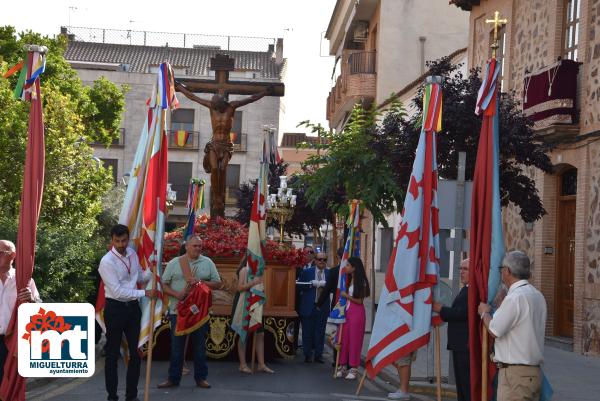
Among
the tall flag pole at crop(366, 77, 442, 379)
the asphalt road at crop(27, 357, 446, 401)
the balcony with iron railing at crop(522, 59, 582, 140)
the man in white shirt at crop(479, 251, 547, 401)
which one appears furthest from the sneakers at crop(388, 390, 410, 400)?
the balcony with iron railing at crop(522, 59, 582, 140)

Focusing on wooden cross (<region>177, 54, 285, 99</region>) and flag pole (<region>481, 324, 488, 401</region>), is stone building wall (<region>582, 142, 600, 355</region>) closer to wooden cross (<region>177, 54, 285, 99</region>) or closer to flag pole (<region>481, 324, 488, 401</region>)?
wooden cross (<region>177, 54, 285, 99</region>)

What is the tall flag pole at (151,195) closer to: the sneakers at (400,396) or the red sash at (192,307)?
the red sash at (192,307)

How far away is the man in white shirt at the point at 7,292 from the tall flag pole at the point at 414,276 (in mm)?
3994

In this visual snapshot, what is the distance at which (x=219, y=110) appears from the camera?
61.1ft

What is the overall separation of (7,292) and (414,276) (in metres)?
4.46

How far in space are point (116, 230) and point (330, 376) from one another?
17.4 feet

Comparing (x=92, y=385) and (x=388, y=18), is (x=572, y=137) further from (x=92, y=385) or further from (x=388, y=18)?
(x=388, y=18)

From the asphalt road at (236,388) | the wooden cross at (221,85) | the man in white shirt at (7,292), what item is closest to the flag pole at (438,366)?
the asphalt road at (236,388)

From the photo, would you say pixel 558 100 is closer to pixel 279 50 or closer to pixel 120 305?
pixel 120 305

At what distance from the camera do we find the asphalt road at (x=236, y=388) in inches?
484

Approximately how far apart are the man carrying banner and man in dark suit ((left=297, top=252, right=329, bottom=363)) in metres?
3.55

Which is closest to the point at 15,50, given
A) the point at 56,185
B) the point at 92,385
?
the point at 56,185

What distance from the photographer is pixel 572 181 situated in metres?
21.6

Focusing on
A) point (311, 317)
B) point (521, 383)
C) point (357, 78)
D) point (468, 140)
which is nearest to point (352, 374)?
point (311, 317)
